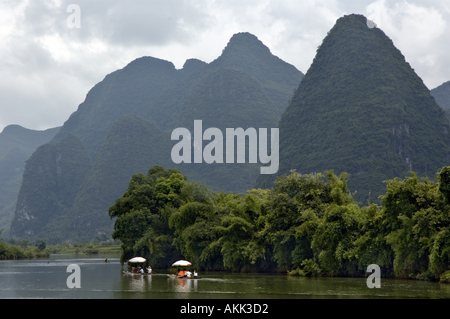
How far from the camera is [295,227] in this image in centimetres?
3706

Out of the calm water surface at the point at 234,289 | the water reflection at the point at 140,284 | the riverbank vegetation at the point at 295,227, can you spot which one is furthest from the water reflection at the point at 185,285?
the riverbank vegetation at the point at 295,227

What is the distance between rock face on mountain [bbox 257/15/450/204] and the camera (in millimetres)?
125625

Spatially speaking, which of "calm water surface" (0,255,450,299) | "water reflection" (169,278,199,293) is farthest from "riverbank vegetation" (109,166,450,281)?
"water reflection" (169,278,199,293)

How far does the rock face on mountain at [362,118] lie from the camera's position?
412 ft

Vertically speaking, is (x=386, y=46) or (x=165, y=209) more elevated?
(x=386, y=46)

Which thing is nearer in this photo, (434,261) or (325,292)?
(325,292)

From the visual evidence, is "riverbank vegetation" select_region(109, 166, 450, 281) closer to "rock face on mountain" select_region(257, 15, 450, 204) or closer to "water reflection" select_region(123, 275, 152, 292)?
"water reflection" select_region(123, 275, 152, 292)

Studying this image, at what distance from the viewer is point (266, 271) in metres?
40.8

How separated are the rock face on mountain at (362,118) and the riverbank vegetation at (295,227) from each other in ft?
233

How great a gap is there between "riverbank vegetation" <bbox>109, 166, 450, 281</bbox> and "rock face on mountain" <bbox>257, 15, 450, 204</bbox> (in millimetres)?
70884

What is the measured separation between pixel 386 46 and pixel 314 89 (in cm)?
2442
